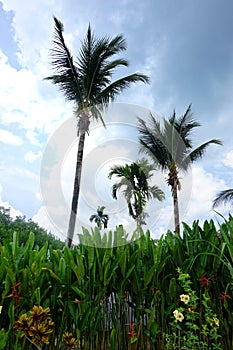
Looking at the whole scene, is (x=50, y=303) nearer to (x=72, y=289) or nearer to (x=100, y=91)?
(x=72, y=289)

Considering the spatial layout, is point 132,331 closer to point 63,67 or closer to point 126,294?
point 126,294

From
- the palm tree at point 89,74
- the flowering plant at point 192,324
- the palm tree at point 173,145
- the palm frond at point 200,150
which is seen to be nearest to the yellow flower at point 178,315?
the flowering plant at point 192,324

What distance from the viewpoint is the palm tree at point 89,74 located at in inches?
379

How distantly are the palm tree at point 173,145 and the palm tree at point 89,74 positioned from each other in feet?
7.87

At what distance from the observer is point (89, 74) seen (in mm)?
9547

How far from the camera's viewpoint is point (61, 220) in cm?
344

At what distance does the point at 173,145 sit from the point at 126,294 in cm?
1161

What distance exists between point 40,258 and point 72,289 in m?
0.21

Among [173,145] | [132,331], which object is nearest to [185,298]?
[132,331]

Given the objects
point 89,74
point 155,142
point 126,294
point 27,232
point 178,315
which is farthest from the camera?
point 155,142

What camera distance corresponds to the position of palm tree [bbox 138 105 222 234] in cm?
1236

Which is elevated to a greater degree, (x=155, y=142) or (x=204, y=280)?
(x=155, y=142)

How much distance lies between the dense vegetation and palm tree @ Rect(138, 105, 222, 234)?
34.3 ft

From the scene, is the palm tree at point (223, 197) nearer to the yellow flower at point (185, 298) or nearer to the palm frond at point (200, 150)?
the palm frond at point (200, 150)
